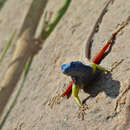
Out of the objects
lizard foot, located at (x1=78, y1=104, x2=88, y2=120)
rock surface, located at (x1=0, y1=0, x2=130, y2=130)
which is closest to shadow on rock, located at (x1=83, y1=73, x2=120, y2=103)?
rock surface, located at (x1=0, y1=0, x2=130, y2=130)

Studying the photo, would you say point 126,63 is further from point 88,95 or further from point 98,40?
point 98,40

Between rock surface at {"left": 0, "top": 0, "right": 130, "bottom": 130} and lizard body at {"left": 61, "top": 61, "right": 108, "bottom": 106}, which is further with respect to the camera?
lizard body at {"left": 61, "top": 61, "right": 108, "bottom": 106}

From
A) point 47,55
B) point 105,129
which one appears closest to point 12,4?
point 47,55

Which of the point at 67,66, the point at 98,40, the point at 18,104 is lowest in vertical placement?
the point at 18,104

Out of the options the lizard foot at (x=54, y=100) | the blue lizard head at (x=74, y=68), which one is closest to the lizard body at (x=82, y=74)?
the blue lizard head at (x=74, y=68)

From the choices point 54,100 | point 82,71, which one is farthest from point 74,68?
point 54,100

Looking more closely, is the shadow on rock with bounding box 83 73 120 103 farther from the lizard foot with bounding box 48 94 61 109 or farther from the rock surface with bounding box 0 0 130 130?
the lizard foot with bounding box 48 94 61 109

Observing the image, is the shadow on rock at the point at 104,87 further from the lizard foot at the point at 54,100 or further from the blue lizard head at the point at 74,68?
the lizard foot at the point at 54,100
